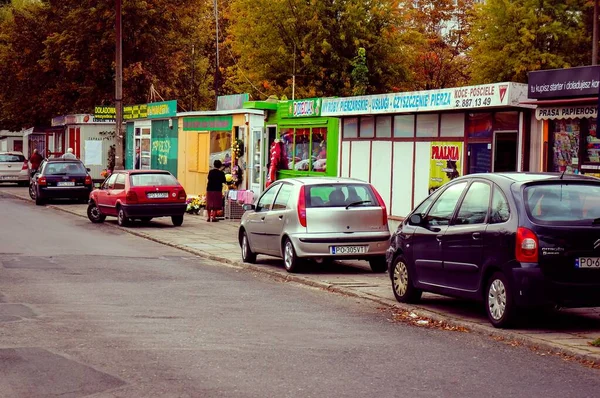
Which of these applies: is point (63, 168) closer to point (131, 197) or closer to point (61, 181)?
point (61, 181)

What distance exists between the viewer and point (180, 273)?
55.6 ft

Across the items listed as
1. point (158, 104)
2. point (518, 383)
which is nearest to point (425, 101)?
point (518, 383)

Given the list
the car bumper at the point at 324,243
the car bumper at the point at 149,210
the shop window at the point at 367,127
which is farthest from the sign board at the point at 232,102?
the car bumper at the point at 324,243

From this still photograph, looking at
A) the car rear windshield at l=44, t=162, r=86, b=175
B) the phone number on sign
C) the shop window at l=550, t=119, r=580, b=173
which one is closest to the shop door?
the phone number on sign

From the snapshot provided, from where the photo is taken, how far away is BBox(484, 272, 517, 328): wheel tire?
34.3ft

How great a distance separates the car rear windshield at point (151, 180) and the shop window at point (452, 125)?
28.4ft

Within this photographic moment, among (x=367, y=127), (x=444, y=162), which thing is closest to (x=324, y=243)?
(x=444, y=162)

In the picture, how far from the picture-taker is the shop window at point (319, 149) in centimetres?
2812

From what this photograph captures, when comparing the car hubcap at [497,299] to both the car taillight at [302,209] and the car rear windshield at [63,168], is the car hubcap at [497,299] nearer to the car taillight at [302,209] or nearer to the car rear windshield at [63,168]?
the car taillight at [302,209]

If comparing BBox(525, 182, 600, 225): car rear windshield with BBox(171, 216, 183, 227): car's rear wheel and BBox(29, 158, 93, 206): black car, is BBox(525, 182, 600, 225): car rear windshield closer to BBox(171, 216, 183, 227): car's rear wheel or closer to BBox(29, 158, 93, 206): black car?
BBox(171, 216, 183, 227): car's rear wheel

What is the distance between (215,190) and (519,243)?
20272mm

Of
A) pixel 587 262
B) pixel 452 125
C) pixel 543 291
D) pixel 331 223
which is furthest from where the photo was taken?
pixel 452 125

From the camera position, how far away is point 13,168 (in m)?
57.7

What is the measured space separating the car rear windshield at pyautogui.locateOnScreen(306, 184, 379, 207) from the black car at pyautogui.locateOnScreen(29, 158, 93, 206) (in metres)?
24.0
